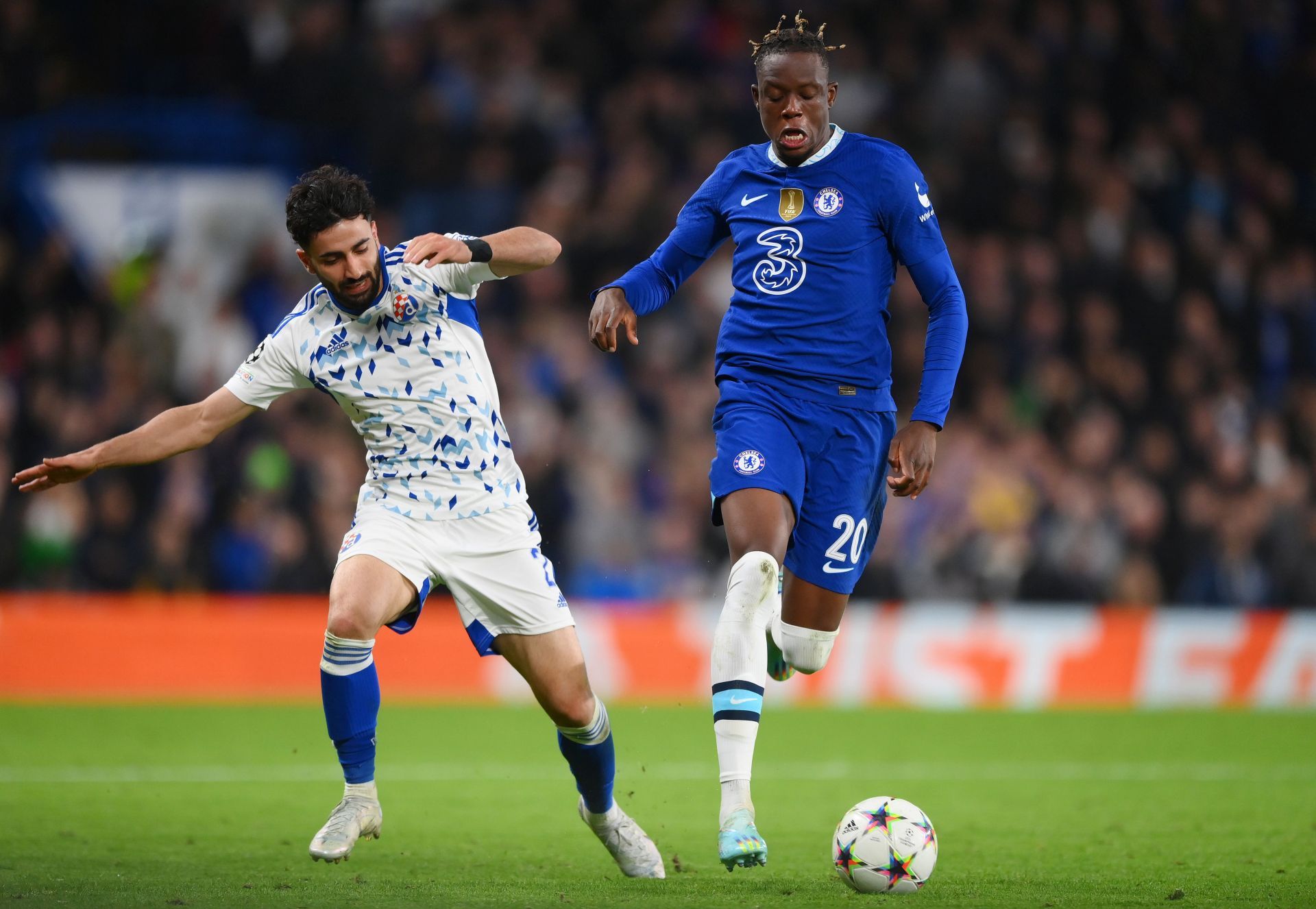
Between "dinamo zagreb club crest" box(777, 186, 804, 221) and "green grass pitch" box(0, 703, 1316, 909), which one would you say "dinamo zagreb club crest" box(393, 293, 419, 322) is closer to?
"dinamo zagreb club crest" box(777, 186, 804, 221)

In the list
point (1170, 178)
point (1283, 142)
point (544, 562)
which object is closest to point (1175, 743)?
point (544, 562)

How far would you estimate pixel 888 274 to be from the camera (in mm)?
5895

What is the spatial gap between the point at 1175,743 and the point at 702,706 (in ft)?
13.2

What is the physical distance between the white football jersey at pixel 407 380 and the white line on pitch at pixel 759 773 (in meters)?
3.64

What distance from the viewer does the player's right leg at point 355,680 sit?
17.9 ft

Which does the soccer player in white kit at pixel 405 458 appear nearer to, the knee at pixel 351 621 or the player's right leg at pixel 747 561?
the knee at pixel 351 621

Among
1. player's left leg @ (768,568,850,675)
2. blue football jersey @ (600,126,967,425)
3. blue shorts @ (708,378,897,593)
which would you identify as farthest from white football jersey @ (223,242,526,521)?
player's left leg @ (768,568,850,675)

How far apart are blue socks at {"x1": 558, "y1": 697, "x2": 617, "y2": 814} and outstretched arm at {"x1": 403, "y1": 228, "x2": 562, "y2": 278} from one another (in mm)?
1581

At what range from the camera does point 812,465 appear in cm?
576

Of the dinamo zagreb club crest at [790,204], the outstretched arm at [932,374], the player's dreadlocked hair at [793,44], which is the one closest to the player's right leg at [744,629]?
the outstretched arm at [932,374]

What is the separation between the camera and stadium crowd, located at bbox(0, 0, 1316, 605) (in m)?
13.5

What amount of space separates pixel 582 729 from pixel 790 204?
203 cm

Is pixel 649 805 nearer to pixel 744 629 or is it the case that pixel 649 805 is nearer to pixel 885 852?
pixel 885 852

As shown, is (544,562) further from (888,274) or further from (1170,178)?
(1170,178)
